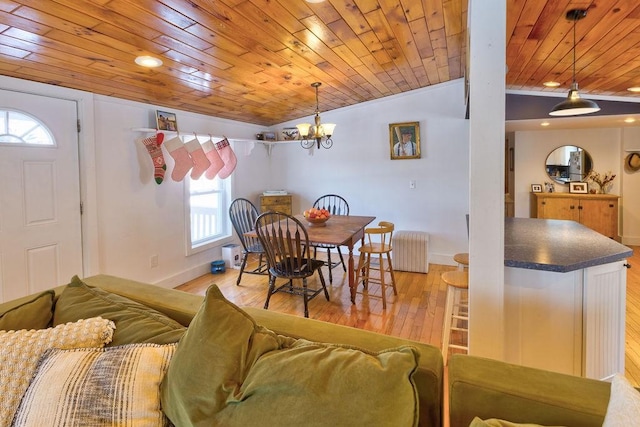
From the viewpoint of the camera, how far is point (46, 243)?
261 centimetres

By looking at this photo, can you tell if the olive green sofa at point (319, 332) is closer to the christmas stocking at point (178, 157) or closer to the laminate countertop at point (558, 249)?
the laminate countertop at point (558, 249)

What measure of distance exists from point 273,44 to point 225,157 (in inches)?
78.5

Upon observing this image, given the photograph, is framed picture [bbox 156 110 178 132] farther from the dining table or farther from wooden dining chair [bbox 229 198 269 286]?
the dining table

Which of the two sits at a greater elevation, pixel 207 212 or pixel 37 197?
pixel 37 197

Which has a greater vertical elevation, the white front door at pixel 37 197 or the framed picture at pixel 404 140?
the framed picture at pixel 404 140

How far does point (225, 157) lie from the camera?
415cm

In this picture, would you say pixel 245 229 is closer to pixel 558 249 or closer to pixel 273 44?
pixel 273 44

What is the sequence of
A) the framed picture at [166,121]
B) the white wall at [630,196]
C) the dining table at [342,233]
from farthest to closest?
the white wall at [630,196] < the framed picture at [166,121] < the dining table at [342,233]

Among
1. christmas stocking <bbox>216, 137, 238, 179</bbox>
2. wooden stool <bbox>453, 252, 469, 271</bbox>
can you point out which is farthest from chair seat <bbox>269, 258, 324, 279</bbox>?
christmas stocking <bbox>216, 137, 238, 179</bbox>

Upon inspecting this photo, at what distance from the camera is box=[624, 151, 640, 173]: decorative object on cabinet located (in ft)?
17.5

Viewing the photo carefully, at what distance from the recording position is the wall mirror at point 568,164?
557 centimetres

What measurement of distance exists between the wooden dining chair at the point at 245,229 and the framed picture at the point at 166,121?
→ 3.36 ft

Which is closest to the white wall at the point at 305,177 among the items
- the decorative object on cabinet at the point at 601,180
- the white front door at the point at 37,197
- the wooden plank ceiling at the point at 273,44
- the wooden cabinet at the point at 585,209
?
the white front door at the point at 37,197

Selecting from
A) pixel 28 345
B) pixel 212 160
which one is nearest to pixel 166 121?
pixel 212 160
